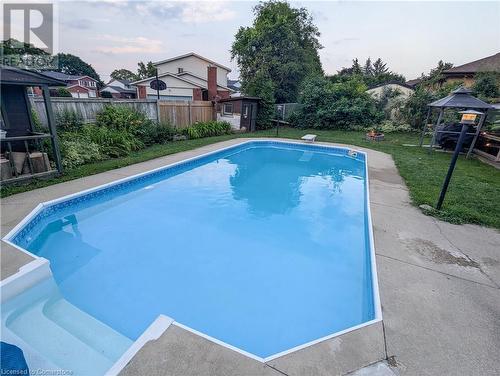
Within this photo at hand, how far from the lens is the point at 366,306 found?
121 inches

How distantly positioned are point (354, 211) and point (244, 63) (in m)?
21.8

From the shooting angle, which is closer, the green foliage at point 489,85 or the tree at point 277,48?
the green foliage at point 489,85

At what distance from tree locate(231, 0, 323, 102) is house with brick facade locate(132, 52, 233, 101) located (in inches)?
117

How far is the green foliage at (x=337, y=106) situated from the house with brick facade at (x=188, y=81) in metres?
6.67

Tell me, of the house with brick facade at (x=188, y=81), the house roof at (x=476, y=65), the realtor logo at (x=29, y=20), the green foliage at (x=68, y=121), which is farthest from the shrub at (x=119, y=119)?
the house roof at (x=476, y=65)

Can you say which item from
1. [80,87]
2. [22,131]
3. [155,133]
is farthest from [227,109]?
[80,87]

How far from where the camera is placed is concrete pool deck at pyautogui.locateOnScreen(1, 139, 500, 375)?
1869 millimetres

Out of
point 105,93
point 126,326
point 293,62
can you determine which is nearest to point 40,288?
point 126,326

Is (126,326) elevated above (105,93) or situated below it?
below

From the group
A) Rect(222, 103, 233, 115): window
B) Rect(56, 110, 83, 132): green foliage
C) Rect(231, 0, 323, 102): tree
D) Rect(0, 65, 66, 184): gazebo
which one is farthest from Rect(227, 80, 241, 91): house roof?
Rect(0, 65, 66, 184): gazebo

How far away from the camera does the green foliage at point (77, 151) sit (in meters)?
6.87

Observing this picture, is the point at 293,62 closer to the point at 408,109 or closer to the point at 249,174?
the point at 408,109

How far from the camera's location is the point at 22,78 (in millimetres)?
4969

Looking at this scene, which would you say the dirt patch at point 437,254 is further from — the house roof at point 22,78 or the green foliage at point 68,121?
the green foliage at point 68,121
